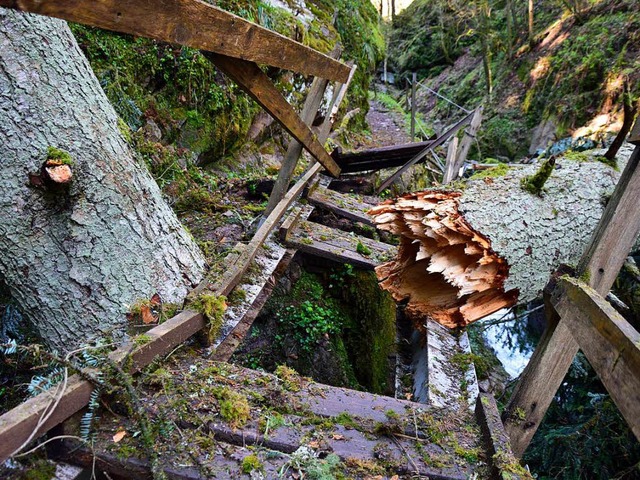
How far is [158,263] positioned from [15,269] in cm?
68

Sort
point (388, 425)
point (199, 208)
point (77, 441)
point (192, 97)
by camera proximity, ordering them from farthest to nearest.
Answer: point (192, 97) → point (199, 208) → point (388, 425) → point (77, 441)

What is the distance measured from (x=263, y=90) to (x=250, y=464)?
213 centimetres

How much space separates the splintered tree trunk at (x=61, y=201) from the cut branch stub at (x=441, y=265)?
192 centimetres

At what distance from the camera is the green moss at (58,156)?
1.97 m

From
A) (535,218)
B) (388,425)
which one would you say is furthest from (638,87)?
(388,425)

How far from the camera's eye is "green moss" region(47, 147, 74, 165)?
1.97 metres

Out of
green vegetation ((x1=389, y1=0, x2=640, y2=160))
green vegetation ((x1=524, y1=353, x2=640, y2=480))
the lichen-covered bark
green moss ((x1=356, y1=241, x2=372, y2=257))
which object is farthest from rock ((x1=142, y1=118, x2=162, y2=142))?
green vegetation ((x1=389, y1=0, x2=640, y2=160))

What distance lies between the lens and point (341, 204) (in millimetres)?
4762

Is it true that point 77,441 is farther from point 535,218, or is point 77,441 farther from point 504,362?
point 504,362

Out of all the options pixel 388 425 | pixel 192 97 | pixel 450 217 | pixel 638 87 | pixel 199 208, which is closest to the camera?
pixel 388 425

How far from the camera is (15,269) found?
1.96 meters

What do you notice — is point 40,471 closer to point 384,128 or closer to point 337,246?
point 337,246

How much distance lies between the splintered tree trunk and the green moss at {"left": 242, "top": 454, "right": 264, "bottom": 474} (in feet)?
3.33

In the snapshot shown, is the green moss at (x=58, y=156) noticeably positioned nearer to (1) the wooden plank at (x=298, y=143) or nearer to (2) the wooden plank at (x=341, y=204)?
(1) the wooden plank at (x=298, y=143)
